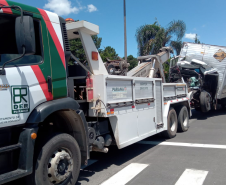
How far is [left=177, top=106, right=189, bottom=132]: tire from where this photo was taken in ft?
28.2

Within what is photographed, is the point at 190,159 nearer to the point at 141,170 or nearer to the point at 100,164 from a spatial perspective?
the point at 141,170

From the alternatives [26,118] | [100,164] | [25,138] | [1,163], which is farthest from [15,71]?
[100,164]

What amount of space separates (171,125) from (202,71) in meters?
5.14

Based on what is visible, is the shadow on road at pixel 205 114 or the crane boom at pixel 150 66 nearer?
the crane boom at pixel 150 66

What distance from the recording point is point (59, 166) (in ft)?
11.7

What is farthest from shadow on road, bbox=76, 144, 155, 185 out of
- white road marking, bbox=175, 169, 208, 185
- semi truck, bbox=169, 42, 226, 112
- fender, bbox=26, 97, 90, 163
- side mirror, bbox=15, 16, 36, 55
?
semi truck, bbox=169, 42, 226, 112

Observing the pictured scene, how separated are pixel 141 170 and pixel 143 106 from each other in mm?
1624

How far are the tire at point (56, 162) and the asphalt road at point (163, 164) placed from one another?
2.61 ft

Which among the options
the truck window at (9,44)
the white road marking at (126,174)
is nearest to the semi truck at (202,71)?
the white road marking at (126,174)

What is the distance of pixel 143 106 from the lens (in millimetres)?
5969

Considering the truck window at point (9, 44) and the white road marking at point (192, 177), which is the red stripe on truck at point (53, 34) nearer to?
the truck window at point (9, 44)

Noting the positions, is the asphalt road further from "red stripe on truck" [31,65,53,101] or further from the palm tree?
the palm tree

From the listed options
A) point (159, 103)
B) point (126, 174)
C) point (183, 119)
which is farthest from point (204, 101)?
point (126, 174)

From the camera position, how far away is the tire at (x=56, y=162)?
10.6ft
